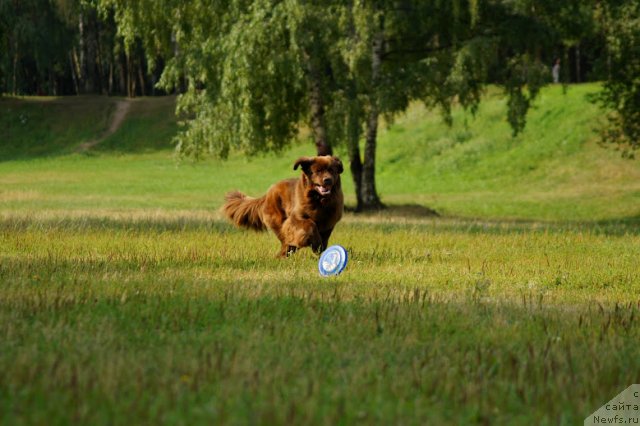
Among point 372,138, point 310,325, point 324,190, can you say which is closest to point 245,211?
point 324,190

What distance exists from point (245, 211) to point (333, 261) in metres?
4.07

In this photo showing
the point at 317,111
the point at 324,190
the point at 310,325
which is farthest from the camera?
the point at 317,111

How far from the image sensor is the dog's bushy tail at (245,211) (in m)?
14.5

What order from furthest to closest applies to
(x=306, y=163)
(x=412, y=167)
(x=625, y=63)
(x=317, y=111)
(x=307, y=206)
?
1. (x=412, y=167)
2. (x=317, y=111)
3. (x=625, y=63)
4. (x=307, y=206)
5. (x=306, y=163)

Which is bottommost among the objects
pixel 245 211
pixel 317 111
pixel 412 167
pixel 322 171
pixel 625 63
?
pixel 412 167

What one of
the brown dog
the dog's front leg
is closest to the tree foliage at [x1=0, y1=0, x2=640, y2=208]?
the brown dog

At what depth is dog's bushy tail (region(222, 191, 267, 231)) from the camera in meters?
14.5

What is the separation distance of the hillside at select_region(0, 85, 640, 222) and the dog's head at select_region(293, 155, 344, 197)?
48.0 ft

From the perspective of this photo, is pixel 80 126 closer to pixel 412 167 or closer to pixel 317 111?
pixel 412 167

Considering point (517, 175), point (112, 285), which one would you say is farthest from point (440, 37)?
point (112, 285)

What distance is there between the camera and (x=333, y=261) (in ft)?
35.2

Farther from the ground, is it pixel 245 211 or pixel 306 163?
pixel 306 163

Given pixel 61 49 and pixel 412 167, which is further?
pixel 61 49

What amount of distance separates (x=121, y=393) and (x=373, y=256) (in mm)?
8001
